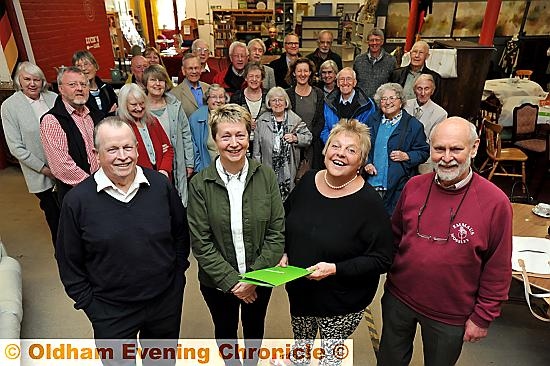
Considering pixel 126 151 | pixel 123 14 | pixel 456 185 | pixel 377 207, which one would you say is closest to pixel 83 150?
pixel 126 151

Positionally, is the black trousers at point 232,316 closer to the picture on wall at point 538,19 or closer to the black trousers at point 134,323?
the black trousers at point 134,323

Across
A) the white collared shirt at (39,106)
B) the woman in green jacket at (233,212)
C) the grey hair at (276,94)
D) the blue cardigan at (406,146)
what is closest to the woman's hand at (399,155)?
the blue cardigan at (406,146)

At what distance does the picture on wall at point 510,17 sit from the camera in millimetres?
10445

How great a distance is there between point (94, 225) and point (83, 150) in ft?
4.44

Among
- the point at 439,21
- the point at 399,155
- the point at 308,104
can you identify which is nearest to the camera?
the point at 399,155

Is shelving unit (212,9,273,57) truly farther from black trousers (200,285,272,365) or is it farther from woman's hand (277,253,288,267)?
woman's hand (277,253,288,267)

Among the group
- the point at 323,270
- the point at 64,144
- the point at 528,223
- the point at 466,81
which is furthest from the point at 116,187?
the point at 466,81

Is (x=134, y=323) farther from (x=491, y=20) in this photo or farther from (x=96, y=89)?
(x=491, y=20)

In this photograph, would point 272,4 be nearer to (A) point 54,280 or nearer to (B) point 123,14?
(B) point 123,14

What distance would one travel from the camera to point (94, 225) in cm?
178

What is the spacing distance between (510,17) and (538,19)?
71cm

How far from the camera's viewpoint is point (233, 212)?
2.03 metres

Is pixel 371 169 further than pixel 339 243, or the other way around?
pixel 371 169

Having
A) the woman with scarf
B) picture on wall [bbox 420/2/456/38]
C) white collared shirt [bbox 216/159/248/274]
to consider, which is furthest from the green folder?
picture on wall [bbox 420/2/456/38]
